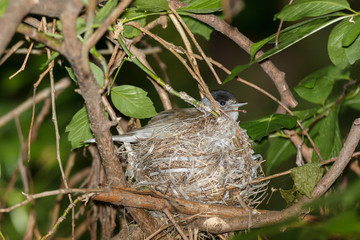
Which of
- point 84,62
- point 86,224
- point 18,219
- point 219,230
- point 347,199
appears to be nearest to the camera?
point 347,199

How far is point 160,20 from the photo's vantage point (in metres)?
3.48

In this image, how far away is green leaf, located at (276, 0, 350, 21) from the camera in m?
2.46

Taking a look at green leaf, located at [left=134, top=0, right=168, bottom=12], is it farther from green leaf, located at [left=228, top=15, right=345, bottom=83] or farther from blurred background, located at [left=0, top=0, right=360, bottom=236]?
blurred background, located at [left=0, top=0, right=360, bottom=236]

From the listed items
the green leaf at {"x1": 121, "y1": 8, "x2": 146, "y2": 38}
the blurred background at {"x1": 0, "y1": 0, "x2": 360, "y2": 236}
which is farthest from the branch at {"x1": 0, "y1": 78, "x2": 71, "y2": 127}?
the green leaf at {"x1": 121, "y1": 8, "x2": 146, "y2": 38}

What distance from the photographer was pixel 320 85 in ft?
11.0

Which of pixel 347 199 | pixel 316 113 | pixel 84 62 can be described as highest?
pixel 84 62

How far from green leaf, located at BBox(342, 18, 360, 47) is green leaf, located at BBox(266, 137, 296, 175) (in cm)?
144

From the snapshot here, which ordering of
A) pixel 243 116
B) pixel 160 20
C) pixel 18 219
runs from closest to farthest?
pixel 160 20 → pixel 18 219 → pixel 243 116

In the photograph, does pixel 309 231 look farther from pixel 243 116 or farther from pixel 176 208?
pixel 243 116

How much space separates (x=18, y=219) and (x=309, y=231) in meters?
3.12

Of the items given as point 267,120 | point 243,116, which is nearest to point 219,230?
point 267,120

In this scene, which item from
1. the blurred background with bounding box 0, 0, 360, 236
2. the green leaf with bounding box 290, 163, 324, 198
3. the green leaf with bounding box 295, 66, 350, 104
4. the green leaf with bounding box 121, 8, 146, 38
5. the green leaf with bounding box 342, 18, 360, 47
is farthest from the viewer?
the blurred background with bounding box 0, 0, 360, 236

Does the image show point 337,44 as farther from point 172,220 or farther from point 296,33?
point 172,220

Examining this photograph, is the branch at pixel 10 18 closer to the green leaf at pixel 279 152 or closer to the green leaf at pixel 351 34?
the green leaf at pixel 351 34
